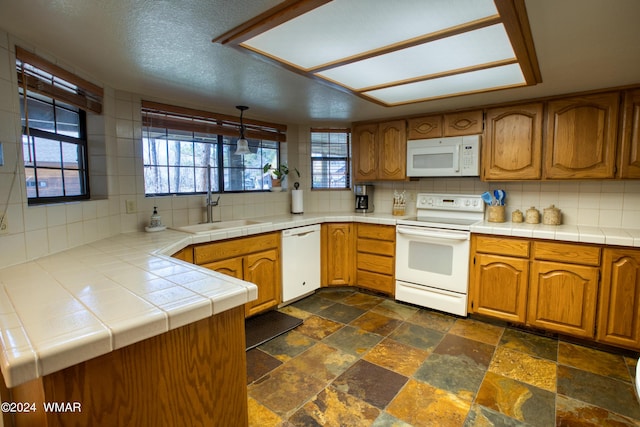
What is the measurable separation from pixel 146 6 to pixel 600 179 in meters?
3.24

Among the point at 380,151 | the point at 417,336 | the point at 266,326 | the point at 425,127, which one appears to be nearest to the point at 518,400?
the point at 417,336

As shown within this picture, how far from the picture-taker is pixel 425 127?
3.42 m

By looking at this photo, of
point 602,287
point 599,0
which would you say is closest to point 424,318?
point 602,287

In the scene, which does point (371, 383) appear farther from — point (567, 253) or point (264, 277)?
point (567, 253)

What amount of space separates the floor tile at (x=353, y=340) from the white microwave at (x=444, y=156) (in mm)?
1710

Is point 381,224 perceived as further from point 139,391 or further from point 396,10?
point 139,391

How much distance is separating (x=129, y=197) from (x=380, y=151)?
8.25 feet

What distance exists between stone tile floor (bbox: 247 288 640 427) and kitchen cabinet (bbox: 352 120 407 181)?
159 centimetres

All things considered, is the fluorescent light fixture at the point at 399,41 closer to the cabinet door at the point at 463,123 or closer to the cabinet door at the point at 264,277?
→ the cabinet door at the point at 463,123

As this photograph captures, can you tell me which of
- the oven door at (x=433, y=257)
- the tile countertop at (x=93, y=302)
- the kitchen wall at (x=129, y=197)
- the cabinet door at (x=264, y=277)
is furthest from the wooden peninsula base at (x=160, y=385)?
the oven door at (x=433, y=257)

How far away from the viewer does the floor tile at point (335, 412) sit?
5.79 ft

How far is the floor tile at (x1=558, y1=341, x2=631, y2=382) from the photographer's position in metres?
2.23

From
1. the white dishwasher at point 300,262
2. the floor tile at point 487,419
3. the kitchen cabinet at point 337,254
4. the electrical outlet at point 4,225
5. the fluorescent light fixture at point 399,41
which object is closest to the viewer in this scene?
the fluorescent light fixture at point 399,41

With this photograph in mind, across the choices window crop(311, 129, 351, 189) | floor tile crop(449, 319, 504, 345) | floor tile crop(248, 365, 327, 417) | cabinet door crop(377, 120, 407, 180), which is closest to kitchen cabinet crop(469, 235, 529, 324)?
floor tile crop(449, 319, 504, 345)
